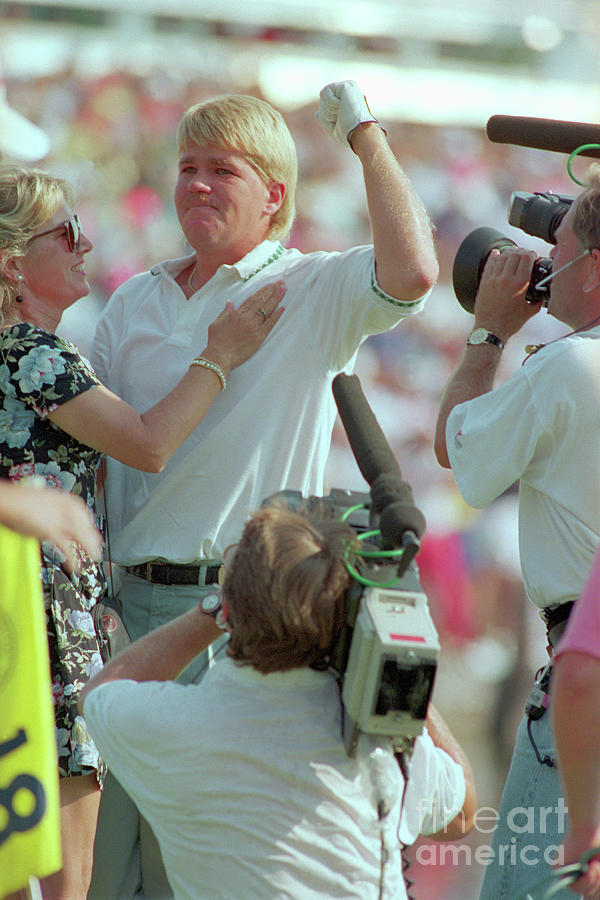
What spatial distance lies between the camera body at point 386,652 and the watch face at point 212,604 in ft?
0.64

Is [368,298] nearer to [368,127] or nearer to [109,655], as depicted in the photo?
[368,127]

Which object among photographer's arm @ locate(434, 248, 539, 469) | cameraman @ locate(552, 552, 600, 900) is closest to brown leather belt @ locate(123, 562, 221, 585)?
photographer's arm @ locate(434, 248, 539, 469)

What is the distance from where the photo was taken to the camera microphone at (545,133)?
1924 mm

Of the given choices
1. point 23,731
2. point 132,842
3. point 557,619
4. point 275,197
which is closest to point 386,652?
point 23,731

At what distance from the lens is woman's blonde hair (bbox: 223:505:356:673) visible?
4.30 ft

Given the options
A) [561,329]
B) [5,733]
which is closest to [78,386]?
[5,733]

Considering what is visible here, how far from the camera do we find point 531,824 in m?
1.71

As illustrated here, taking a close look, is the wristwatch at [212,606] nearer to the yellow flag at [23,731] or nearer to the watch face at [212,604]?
the watch face at [212,604]

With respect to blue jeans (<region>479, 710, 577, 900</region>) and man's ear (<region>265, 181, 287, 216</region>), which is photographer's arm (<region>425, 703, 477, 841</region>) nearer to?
blue jeans (<region>479, 710, 577, 900</region>)

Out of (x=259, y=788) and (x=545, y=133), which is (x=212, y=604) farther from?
(x=545, y=133)

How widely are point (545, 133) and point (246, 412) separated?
717mm

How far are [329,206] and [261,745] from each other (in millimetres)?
4135

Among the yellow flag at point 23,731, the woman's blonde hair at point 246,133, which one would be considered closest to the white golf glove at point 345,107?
the woman's blonde hair at point 246,133

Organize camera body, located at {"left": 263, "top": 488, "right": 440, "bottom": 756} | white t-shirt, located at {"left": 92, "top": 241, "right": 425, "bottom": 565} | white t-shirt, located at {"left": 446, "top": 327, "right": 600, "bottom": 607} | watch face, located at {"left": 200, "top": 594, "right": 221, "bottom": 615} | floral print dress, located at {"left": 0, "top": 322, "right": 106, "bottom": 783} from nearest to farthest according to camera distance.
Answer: camera body, located at {"left": 263, "top": 488, "right": 440, "bottom": 756}, watch face, located at {"left": 200, "top": 594, "right": 221, "bottom": 615}, white t-shirt, located at {"left": 446, "top": 327, "right": 600, "bottom": 607}, floral print dress, located at {"left": 0, "top": 322, "right": 106, "bottom": 783}, white t-shirt, located at {"left": 92, "top": 241, "right": 425, "bottom": 565}
